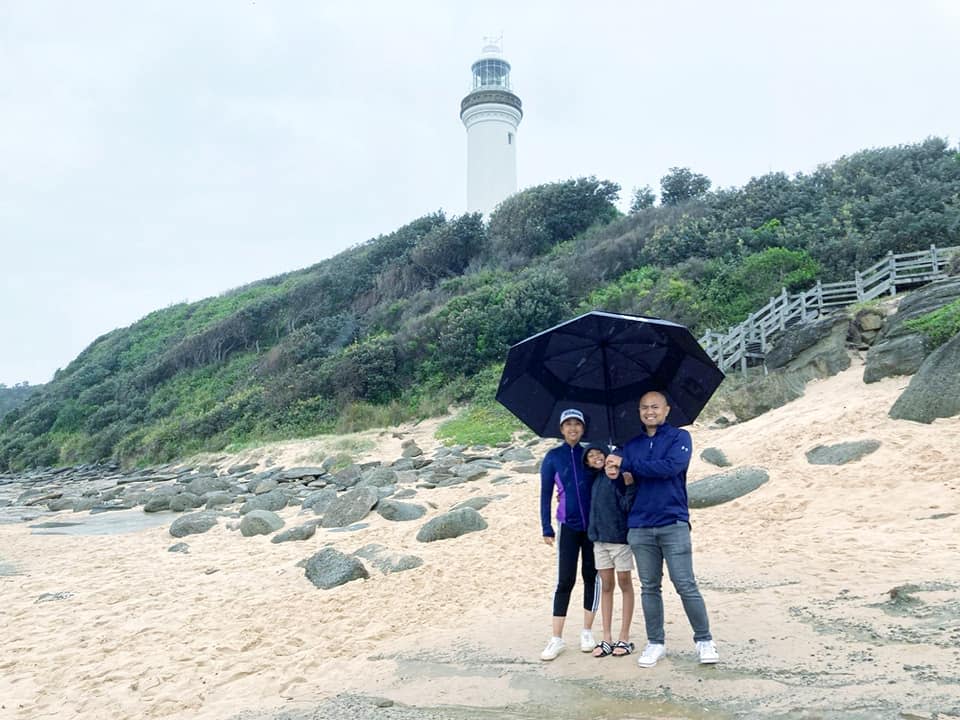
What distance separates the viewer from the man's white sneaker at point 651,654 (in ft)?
12.9

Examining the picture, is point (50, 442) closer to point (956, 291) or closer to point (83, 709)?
point (83, 709)

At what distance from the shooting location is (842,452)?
8.39 m

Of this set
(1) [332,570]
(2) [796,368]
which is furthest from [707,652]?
(2) [796,368]

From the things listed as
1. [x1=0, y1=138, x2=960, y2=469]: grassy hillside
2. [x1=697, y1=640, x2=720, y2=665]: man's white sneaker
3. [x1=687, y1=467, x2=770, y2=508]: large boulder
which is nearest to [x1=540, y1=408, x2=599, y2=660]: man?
[x1=697, y1=640, x2=720, y2=665]: man's white sneaker

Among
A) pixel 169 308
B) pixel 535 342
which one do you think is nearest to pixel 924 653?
pixel 535 342

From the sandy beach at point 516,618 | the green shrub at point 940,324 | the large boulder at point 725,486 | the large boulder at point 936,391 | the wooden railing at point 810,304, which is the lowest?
the sandy beach at point 516,618

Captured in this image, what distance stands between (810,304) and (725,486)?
35.2 feet

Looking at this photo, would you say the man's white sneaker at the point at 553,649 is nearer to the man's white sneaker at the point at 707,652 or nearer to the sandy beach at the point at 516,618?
the sandy beach at the point at 516,618

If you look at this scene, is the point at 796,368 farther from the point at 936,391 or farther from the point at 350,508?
the point at 350,508

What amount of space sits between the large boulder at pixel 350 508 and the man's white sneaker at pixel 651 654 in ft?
21.9

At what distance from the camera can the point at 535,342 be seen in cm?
453

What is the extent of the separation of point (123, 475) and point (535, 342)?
23.1 metres

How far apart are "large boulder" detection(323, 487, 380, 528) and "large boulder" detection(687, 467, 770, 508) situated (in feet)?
15.5

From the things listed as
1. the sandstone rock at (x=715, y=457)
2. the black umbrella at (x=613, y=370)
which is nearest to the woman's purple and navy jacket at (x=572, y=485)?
the black umbrella at (x=613, y=370)
